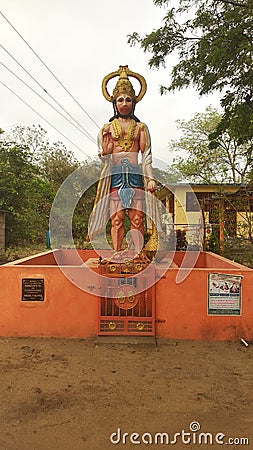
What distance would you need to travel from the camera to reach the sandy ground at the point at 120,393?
2.96 m

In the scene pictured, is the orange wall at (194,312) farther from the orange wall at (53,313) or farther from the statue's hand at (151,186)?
the statue's hand at (151,186)

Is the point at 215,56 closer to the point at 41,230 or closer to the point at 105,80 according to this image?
the point at 105,80

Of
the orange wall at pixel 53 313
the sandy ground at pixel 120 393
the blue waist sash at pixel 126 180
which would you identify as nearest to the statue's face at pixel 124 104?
the blue waist sash at pixel 126 180

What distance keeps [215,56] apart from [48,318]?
21.4 feet

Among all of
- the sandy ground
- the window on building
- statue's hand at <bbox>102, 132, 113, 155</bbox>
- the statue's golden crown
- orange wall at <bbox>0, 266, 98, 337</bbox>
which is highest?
the statue's golden crown

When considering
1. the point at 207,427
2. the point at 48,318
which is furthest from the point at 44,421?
the point at 48,318

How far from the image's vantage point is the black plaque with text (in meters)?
5.44

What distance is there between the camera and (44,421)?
3.15 metres

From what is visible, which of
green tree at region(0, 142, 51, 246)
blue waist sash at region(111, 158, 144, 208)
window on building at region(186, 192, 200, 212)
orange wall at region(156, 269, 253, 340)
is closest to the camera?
orange wall at region(156, 269, 253, 340)

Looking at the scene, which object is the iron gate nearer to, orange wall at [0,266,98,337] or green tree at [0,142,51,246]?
orange wall at [0,266,98,337]

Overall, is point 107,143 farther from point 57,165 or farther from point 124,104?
point 57,165

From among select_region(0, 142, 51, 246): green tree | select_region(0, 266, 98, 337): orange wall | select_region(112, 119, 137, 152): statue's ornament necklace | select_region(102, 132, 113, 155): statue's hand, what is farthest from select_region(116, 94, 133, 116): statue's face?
select_region(0, 142, 51, 246): green tree

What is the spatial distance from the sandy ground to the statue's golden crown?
12.7ft

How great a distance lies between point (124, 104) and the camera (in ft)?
21.0
